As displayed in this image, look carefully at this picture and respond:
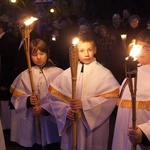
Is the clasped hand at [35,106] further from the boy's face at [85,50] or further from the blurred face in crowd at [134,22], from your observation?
the blurred face in crowd at [134,22]

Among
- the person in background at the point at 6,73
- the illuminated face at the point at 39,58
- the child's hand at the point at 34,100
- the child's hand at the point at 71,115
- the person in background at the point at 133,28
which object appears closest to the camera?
the child's hand at the point at 71,115

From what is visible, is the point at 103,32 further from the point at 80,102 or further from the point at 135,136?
the point at 135,136

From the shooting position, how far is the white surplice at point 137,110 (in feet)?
11.1

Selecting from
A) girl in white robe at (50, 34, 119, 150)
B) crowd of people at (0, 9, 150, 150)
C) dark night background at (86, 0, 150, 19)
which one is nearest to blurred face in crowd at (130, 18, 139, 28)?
crowd of people at (0, 9, 150, 150)

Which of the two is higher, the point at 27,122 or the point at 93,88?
the point at 93,88

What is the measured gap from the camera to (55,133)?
16.0 ft

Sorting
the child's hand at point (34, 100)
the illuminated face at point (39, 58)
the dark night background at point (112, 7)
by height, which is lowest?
the child's hand at point (34, 100)

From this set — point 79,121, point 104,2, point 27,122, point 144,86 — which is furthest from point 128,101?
point 104,2

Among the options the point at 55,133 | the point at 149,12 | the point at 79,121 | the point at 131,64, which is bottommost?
the point at 55,133

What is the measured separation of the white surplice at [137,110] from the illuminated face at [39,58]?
155 centimetres

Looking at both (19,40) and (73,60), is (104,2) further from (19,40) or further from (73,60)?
(73,60)

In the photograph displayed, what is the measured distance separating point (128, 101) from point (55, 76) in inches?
62.3

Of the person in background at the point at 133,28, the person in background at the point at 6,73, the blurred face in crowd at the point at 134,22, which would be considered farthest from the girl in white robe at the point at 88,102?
the blurred face in crowd at the point at 134,22

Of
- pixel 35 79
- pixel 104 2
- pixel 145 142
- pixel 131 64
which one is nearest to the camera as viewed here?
pixel 131 64
